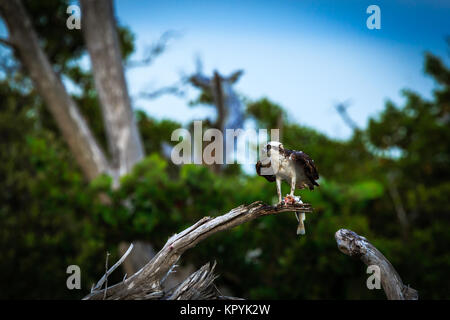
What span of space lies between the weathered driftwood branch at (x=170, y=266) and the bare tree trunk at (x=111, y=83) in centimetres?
Result: 817

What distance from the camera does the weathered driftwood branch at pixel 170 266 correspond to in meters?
3.76

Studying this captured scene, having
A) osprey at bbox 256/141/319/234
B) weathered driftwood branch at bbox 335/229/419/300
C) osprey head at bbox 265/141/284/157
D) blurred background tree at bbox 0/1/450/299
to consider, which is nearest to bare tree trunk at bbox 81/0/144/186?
blurred background tree at bbox 0/1/450/299

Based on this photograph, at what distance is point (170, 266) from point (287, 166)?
1292 mm

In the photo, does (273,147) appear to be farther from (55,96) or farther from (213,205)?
(55,96)

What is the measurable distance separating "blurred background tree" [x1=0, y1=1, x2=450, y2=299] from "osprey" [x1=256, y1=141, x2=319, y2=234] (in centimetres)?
400

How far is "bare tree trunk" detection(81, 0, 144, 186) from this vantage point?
1215 cm

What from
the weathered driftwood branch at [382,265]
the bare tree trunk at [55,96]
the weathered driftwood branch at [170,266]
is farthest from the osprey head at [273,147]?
the bare tree trunk at [55,96]

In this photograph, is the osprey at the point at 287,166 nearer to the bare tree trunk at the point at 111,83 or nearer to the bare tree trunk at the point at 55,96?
the bare tree trunk at the point at 111,83

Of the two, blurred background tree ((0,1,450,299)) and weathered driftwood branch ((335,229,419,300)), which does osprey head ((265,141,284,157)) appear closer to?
weathered driftwood branch ((335,229,419,300))

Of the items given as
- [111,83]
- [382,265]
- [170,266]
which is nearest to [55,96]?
[111,83]

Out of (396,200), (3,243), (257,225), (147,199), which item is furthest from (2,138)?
(396,200)

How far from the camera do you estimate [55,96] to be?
1238 cm
